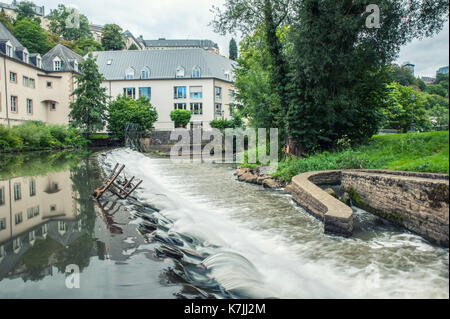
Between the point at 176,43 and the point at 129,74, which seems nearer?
the point at 129,74

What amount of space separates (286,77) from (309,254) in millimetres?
12164

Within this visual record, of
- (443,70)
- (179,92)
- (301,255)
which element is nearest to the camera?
(443,70)

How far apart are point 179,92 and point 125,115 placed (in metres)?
14.0

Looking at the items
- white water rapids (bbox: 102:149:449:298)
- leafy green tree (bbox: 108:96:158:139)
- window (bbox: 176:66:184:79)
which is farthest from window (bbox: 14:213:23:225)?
window (bbox: 176:66:184:79)

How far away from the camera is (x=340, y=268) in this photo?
5.76m

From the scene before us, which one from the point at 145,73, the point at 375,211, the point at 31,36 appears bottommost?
the point at 375,211

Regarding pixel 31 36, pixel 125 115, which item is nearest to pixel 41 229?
pixel 125 115

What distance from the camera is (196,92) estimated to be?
54906 mm

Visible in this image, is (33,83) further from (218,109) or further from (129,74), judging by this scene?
(218,109)

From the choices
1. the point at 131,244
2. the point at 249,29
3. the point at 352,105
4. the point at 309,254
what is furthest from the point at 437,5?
the point at 131,244

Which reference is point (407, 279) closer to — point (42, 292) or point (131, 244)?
point (131, 244)

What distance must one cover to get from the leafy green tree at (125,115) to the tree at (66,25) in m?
46.6

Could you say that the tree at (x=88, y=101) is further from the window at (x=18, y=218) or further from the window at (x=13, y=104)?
the window at (x=18, y=218)

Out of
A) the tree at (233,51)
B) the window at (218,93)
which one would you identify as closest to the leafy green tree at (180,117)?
the window at (218,93)
